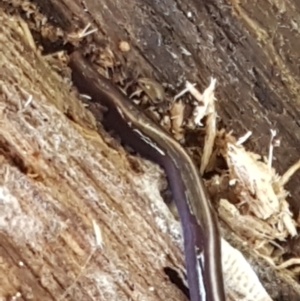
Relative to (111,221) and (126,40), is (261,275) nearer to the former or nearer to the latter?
(111,221)

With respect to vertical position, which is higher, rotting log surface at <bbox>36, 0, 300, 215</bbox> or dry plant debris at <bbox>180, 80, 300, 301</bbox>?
rotting log surface at <bbox>36, 0, 300, 215</bbox>

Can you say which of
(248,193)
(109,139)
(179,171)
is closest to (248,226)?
(248,193)

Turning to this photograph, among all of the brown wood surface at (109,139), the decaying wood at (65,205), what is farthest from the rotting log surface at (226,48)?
the decaying wood at (65,205)

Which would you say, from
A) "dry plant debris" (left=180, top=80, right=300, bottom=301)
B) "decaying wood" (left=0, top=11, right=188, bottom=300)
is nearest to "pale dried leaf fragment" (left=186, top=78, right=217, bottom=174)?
"dry plant debris" (left=180, top=80, right=300, bottom=301)

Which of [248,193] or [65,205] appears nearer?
[65,205]

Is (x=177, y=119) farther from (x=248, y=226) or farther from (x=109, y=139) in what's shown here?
(x=248, y=226)

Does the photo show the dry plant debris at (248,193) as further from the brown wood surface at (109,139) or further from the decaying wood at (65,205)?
the decaying wood at (65,205)

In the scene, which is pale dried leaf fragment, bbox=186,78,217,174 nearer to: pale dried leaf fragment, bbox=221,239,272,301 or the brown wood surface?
the brown wood surface

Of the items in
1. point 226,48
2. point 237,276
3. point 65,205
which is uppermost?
point 226,48
